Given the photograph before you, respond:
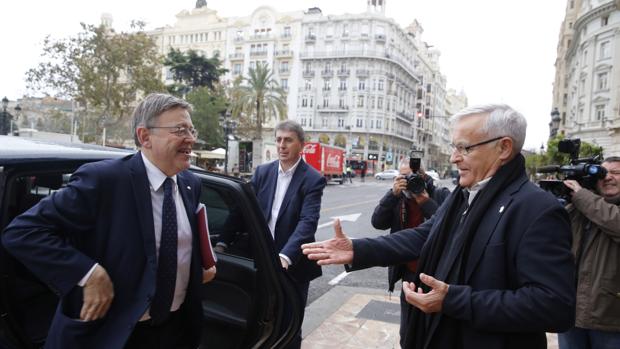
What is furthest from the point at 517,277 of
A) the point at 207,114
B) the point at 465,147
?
the point at 207,114

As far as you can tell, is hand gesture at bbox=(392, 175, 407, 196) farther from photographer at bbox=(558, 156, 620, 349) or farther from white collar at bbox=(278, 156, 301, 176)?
photographer at bbox=(558, 156, 620, 349)

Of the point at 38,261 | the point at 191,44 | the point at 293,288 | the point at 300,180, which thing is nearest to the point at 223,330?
the point at 293,288

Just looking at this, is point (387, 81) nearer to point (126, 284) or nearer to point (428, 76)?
point (428, 76)

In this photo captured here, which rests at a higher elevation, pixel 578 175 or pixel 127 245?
pixel 578 175

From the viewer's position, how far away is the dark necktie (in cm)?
187

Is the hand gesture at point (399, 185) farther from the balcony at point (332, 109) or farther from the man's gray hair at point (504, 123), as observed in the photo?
the balcony at point (332, 109)

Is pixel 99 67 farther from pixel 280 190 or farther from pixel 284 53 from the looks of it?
pixel 284 53

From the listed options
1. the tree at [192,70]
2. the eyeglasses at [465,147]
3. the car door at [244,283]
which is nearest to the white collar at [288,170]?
the car door at [244,283]

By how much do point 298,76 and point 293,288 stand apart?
67.9 meters

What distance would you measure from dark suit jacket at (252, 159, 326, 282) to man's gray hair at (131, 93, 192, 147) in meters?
1.36

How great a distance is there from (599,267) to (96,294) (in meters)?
2.78

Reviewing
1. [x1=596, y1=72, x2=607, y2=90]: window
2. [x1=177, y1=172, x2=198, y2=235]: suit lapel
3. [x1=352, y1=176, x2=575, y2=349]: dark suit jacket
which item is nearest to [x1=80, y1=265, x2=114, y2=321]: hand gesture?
[x1=177, y1=172, x2=198, y2=235]: suit lapel

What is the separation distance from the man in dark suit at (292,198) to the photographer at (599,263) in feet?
5.75

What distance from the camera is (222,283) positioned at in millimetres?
2996
